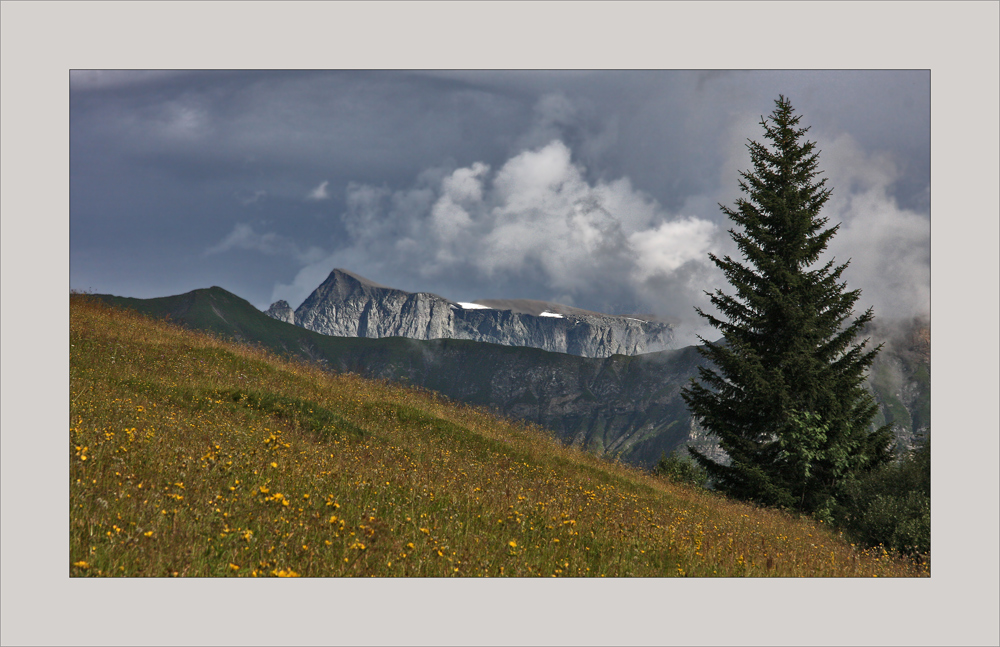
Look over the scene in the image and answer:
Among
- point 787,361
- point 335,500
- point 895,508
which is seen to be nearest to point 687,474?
point 787,361

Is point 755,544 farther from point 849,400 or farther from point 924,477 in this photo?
point 849,400

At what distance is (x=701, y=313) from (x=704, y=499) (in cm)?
809

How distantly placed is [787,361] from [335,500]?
1470cm

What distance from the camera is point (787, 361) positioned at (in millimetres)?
16562

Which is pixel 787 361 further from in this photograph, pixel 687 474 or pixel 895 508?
pixel 687 474

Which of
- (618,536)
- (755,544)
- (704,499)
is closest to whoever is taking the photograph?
(618,536)

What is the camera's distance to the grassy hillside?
15.9ft

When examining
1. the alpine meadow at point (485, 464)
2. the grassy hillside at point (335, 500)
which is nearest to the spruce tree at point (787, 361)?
the alpine meadow at point (485, 464)

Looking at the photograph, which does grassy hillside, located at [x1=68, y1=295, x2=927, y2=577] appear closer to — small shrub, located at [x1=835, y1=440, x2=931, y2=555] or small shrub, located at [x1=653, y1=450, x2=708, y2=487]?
small shrub, located at [x1=835, y1=440, x2=931, y2=555]

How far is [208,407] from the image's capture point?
33.6 feet

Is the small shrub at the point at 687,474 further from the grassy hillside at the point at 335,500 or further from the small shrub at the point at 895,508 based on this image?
the small shrub at the point at 895,508

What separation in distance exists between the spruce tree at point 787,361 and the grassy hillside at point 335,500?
3.28 metres

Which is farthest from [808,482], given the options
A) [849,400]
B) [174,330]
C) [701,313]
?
[174,330]

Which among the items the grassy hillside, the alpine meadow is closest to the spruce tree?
the alpine meadow
